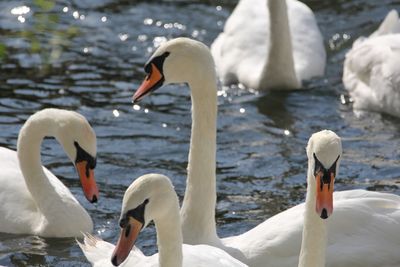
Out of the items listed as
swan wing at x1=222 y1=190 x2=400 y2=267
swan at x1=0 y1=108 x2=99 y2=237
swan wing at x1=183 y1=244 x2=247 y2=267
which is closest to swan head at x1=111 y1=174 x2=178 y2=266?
swan wing at x1=183 y1=244 x2=247 y2=267

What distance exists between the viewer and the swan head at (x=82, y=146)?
31.2ft

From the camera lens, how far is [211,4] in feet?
56.2

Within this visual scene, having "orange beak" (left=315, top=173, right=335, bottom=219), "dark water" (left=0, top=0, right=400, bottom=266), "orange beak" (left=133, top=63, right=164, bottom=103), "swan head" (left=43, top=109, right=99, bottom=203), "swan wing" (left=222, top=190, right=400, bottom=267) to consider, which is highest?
"orange beak" (left=133, top=63, right=164, bottom=103)

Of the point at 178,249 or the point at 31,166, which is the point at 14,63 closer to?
the point at 31,166

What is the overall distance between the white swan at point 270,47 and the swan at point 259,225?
480cm

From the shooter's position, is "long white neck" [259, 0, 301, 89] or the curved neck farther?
"long white neck" [259, 0, 301, 89]

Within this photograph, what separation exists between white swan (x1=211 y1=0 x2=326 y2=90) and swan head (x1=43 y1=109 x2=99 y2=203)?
4597 mm

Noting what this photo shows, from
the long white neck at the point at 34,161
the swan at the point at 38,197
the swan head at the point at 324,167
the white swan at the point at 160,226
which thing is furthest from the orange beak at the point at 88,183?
the swan head at the point at 324,167

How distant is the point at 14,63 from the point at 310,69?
3318mm

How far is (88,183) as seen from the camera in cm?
952

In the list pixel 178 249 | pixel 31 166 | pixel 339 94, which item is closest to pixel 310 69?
pixel 339 94

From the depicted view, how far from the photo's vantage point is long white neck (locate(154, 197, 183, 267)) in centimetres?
724

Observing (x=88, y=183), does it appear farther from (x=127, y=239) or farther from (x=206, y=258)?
(x=127, y=239)

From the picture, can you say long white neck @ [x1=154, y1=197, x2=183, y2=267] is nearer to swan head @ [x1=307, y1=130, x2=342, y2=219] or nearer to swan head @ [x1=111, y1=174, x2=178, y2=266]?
swan head @ [x1=111, y1=174, x2=178, y2=266]
